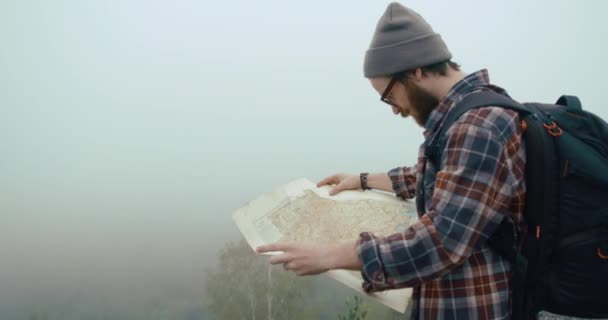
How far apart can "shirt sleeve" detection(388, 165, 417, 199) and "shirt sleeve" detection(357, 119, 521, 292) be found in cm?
51

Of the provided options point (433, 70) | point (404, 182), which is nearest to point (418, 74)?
point (433, 70)

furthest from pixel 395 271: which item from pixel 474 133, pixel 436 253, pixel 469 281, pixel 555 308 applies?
pixel 555 308

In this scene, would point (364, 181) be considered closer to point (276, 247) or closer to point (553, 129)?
point (276, 247)

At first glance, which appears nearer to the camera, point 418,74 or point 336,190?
point 418,74

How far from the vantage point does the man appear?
2.75ft

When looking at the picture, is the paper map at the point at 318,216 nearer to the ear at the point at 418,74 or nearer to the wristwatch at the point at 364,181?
the wristwatch at the point at 364,181

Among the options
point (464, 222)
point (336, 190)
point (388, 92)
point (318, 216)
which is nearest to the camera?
point (464, 222)

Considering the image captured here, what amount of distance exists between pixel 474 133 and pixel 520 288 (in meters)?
0.41

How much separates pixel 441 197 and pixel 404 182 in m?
0.56

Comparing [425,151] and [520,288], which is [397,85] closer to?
A: [425,151]

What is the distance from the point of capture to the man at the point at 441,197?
0.84 meters

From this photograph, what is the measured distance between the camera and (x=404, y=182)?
4.65ft

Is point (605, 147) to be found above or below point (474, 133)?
below

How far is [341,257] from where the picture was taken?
36.8 inches
